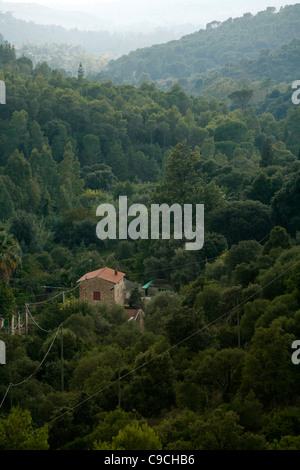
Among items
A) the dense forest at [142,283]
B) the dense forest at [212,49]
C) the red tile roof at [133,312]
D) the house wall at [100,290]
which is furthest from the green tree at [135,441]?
the dense forest at [212,49]

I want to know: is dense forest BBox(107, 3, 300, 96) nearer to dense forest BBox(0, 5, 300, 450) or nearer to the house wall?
dense forest BBox(0, 5, 300, 450)

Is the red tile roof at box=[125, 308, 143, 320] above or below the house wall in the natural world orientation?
below

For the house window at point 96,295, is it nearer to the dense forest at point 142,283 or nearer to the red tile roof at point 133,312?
the red tile roof at point 133,312

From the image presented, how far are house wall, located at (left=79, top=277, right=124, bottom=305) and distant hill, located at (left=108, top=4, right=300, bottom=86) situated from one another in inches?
5352

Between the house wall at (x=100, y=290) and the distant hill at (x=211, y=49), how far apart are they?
136 m

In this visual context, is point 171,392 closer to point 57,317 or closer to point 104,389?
point 104,389

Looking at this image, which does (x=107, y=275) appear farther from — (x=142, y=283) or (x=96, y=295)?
(x=142, y=283)

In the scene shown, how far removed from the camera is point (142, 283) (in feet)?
125

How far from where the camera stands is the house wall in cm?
3288

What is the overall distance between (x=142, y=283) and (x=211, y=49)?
155 meters

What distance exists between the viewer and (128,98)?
85812 mm

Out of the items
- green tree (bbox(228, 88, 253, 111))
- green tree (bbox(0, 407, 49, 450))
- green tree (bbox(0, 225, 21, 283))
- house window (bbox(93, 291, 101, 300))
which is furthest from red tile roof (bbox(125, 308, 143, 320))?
green tree (bbox(228, 88, 253, 111))
